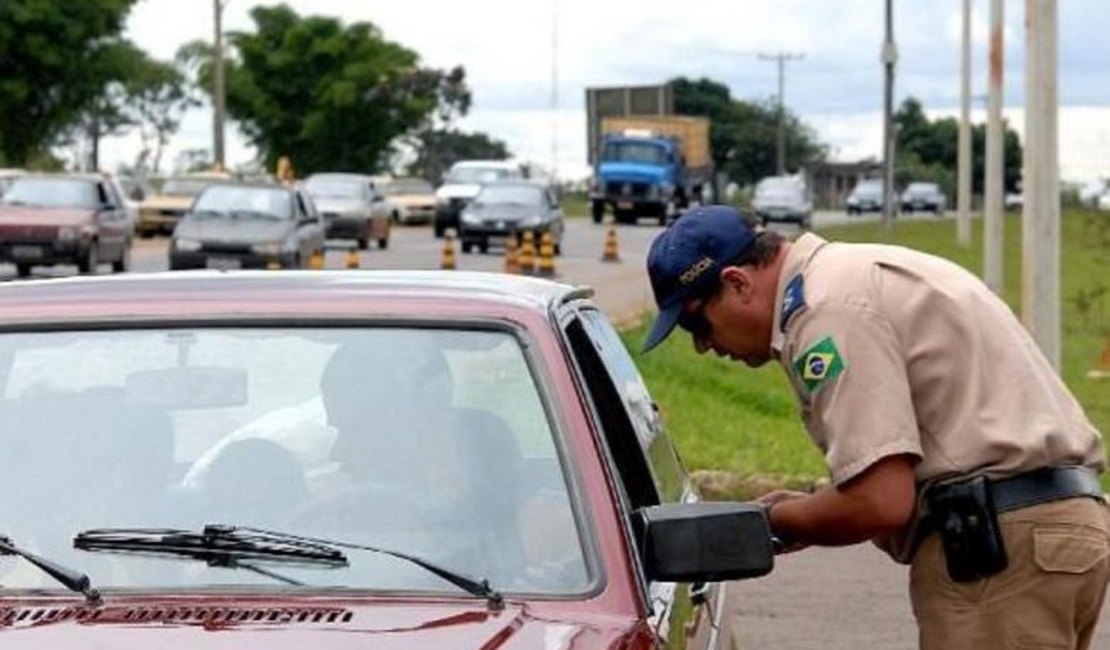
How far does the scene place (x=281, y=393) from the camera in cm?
465

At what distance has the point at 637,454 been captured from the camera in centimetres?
505

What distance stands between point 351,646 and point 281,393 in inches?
38.0

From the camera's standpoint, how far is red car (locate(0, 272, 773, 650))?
4.03m

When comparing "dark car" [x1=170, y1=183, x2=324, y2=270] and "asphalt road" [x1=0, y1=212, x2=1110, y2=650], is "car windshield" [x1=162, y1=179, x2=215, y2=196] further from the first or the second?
"asphalt road" [x1=0, y1=212, x2=1110, y2=650]

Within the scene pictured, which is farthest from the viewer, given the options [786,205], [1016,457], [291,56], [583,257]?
[291,56]

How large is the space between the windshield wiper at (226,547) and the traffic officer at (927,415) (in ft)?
3.55

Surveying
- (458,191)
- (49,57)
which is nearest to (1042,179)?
(458,191)

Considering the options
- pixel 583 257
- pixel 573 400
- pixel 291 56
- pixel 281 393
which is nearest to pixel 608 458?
pixel 573 400

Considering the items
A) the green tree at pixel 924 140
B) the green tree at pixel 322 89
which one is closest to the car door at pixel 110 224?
the green tree at pixel 322 89

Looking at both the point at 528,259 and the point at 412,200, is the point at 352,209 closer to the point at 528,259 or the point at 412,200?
the point at 528,259

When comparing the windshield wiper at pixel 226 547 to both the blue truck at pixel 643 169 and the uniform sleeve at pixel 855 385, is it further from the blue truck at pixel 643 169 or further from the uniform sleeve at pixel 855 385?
the blue truck at pixel 643 169

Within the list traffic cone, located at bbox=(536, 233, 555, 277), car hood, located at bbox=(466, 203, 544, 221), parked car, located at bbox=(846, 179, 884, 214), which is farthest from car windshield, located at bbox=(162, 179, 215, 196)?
parked car, located at bbox=(846, 179, 884, 214)

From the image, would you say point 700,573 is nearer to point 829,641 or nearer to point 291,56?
point 829,641

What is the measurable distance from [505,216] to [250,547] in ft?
129
